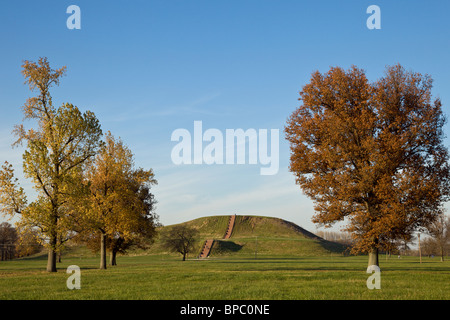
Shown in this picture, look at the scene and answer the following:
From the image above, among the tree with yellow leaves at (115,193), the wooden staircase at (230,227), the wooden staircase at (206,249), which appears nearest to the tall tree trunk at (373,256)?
the tree with yellow leaves at (115,193)

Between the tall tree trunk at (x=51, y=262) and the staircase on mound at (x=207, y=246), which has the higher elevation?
the tall tree trunk at (x=51, y=262)

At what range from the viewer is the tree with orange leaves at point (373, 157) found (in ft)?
86.5

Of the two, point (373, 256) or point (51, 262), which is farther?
point (51, 262)

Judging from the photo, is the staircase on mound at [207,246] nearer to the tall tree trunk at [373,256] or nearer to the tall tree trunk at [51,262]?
the tall tree trunk at [51,262]

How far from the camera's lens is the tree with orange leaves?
86.5 feet

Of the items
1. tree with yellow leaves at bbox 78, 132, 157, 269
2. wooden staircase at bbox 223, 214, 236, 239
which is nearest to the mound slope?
wooden staircase at bbox 223, 214, 236, 239

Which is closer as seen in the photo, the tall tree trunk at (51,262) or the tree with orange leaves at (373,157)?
the tree with orange leaves at (373,157)

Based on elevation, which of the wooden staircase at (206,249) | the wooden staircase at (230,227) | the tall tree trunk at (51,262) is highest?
the tall tree trunk at (51,262)

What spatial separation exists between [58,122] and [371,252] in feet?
92.9

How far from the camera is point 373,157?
26047mm

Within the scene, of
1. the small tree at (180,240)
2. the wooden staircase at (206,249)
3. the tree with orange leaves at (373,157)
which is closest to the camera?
the tree with orange leaves at (373,157)

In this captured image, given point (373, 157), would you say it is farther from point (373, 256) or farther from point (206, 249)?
point (206, 249)

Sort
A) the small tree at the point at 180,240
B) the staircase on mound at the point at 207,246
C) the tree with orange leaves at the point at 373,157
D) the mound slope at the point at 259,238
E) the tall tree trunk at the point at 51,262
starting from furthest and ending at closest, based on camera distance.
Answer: the mound slope at the point at 259,238, the staircase on mound at the point at 207,246, the small tree at the point at 180,240, the tall tree trunk at the point at 51,262, the tree with orange leaves at the point at 373,157

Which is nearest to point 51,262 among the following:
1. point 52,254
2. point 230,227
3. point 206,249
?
point 52,254
